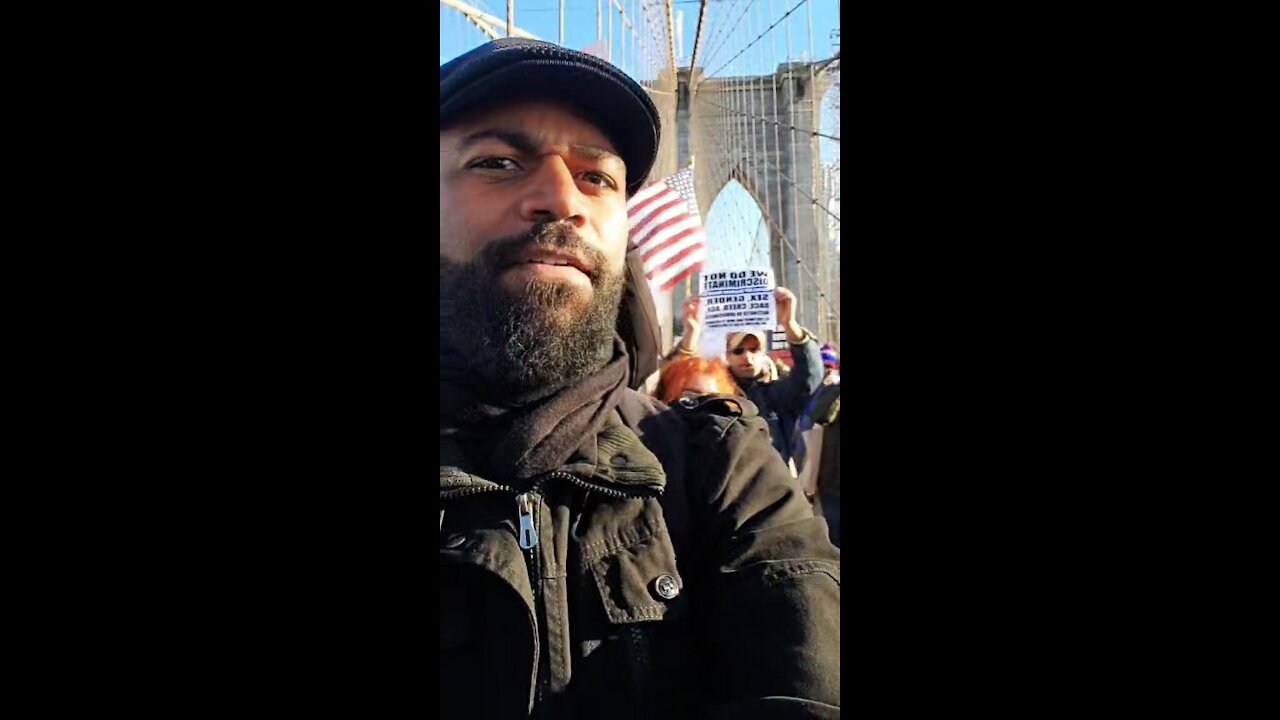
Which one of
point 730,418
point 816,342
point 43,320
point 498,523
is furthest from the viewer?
point 816,342

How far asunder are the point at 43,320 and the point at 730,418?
91 cm

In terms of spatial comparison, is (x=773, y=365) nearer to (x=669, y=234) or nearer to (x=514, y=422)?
(x=669, y=234)

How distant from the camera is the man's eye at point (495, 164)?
42.4 inches

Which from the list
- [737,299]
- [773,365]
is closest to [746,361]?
[773,365]

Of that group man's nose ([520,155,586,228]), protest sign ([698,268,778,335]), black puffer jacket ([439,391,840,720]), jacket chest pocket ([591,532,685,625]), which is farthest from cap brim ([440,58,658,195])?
jacket chest pocket ([591,532,685,625])

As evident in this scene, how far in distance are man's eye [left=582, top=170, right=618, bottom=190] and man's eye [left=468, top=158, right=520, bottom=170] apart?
0.11 meters

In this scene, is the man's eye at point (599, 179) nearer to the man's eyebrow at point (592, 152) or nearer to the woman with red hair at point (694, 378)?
the man's eyebrow at point (592, 152)

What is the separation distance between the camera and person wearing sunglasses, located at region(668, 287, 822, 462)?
1.60 m

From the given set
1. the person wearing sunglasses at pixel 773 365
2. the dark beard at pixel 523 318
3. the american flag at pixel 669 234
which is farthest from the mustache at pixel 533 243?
the person wearing sunglasses at pixel 773 365
